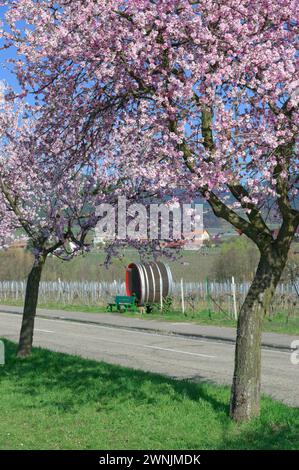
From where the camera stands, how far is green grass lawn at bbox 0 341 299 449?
25.6 ft

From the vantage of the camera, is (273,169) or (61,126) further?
(61,126)

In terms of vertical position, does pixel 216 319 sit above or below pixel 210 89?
below

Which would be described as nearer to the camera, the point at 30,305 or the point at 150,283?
the point at 30,305

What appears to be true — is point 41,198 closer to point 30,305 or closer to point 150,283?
point 30,305

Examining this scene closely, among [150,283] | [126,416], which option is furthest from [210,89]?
[150,283]

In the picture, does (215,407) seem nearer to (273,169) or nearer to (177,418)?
(177,418)

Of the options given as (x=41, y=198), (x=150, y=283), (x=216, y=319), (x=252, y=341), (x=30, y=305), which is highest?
(x=41, y=198)

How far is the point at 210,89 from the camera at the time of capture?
7.72 meters

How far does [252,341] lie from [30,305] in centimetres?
732

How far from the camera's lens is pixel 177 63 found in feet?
27.1

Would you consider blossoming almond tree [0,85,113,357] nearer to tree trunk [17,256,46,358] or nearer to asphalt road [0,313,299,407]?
tree trunk [17,256,46,358]

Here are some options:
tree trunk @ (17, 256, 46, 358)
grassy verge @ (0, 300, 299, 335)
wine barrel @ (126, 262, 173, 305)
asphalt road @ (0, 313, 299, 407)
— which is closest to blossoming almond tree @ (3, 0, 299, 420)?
asphalt road @ (0, 313, 299, 407)

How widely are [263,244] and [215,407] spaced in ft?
7.49

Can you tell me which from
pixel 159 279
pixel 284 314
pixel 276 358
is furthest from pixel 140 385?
pixel 159 279
